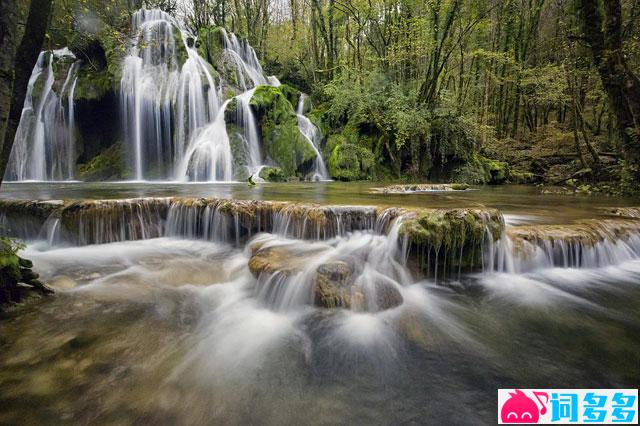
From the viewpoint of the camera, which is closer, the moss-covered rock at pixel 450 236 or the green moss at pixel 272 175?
the moss-covered rock at pixel 450 236

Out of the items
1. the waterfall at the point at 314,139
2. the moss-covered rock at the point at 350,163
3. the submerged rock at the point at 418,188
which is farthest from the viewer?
the waterfall at the point at 314,139

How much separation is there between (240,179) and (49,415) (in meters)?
12.7

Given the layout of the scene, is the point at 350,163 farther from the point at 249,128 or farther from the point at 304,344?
the point at 304,344

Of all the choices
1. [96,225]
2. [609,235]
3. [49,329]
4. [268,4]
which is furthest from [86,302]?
[268,4]

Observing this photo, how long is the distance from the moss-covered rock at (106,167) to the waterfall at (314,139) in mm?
9429

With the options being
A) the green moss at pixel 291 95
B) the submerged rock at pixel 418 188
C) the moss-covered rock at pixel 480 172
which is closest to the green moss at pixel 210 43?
the green moss at pixel 291 95

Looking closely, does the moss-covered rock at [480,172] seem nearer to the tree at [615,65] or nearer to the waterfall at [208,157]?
the tree at [615,65]

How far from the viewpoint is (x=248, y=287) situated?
4215mm

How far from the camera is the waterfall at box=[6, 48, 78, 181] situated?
15.1 m

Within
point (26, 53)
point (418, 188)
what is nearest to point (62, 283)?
point (26, 53)

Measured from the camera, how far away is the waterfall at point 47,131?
15055 millimetres

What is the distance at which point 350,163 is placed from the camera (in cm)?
1549

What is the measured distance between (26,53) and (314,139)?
14.1m

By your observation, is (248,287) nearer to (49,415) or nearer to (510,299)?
(49,415)
